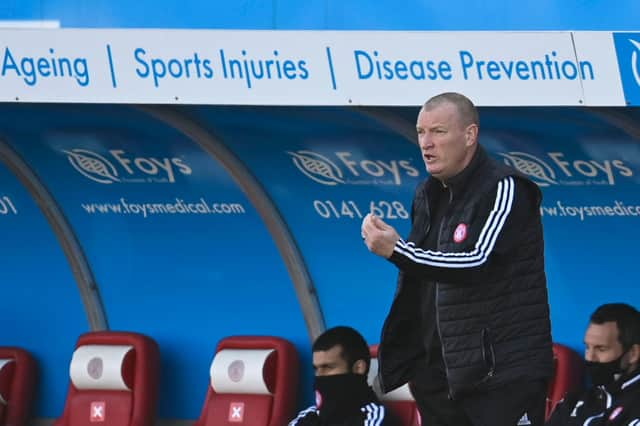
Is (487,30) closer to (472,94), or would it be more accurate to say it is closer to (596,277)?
(472,94)

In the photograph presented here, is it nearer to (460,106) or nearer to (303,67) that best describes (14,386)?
(303,67)

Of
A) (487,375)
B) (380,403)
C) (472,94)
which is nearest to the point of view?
(487,375)

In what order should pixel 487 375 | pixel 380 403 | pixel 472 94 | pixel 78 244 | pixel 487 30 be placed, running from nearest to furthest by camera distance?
pixel 487 375 → pixel 472 94 → pixel 487 30 → pixel 380 403 → pixel 78 244

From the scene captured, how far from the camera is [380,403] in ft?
21.7

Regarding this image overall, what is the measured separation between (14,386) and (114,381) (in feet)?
2.30

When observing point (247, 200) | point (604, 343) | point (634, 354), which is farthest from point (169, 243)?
point (634, 354)

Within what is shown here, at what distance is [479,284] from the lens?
12.9 ft

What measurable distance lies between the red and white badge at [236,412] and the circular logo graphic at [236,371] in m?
0.13

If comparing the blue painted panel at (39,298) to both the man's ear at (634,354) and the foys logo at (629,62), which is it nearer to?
the man's ear at (634,354)

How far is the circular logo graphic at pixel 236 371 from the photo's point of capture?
277 inches

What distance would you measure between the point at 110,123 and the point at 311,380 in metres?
1.66

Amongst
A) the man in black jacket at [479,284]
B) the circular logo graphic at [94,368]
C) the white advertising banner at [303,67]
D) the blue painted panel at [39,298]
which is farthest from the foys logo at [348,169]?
the man in black jacket at [479,284]

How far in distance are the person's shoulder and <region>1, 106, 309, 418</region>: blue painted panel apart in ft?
2.11

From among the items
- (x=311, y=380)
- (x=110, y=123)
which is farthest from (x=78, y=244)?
(x=311, y=380)
